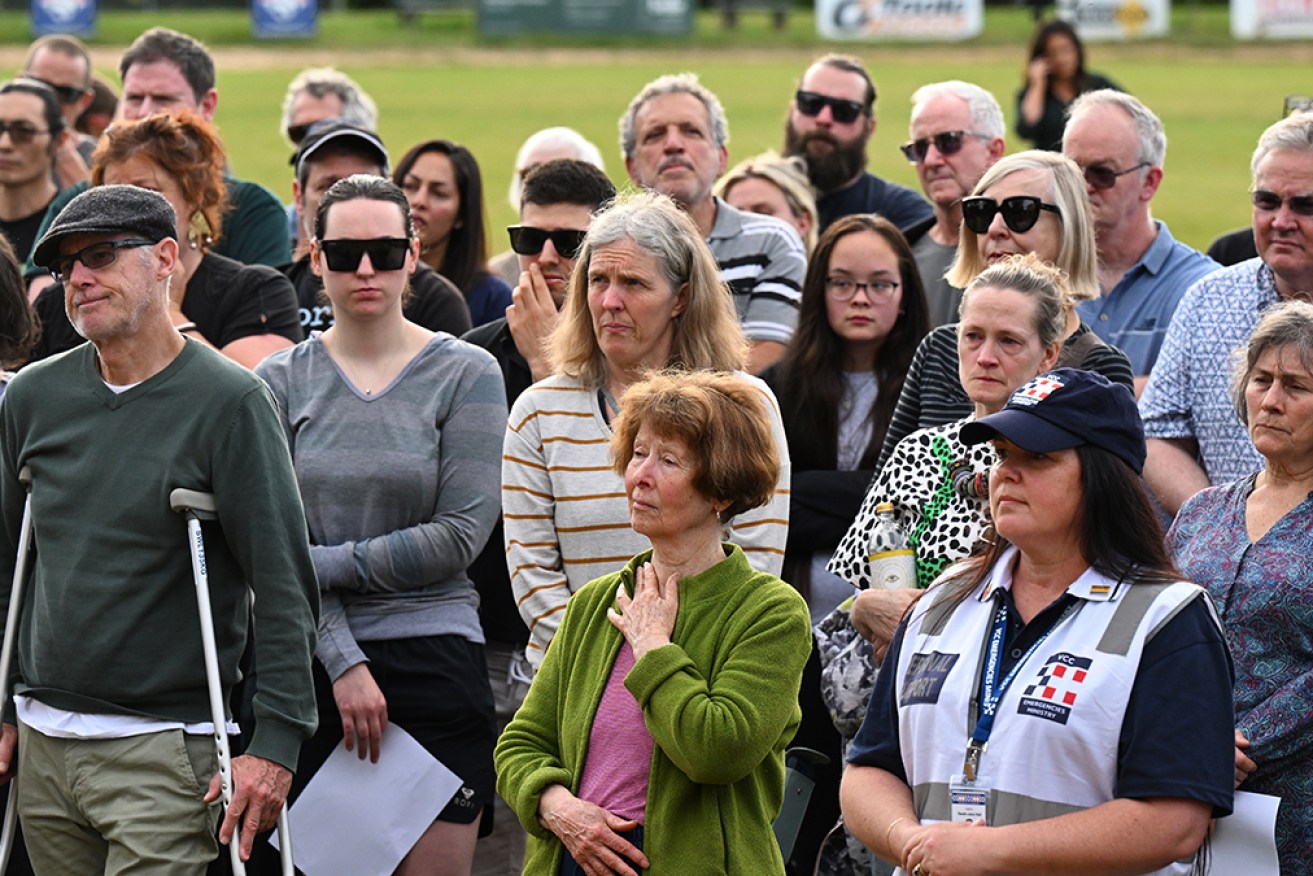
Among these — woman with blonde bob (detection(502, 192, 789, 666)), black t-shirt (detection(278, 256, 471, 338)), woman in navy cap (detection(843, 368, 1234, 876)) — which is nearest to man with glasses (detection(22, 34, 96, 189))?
black t-shirt (detection(278, 256, 471, 338))

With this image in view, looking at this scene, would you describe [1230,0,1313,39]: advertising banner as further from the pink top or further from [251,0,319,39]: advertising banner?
the pink top

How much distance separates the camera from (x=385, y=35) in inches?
2245

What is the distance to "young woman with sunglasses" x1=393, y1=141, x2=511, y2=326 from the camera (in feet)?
24.9

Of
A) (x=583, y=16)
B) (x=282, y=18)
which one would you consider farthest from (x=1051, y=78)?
(x=282, y=18)

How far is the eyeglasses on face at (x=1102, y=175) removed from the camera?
6684 millimetres

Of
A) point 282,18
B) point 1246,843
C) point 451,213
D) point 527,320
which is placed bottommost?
point 282,18

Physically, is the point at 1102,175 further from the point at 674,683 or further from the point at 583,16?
the point at 583,16

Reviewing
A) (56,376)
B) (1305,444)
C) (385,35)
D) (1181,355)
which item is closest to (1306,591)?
(1305,444)

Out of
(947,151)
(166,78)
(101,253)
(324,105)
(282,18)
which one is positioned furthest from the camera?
(282,18)

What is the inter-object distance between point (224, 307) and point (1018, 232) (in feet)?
8.93

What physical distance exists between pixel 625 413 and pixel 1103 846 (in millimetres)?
1523

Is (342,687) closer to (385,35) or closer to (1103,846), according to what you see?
(1103,846)

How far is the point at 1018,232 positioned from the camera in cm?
591

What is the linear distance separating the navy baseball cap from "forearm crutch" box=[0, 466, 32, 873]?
255 cm
